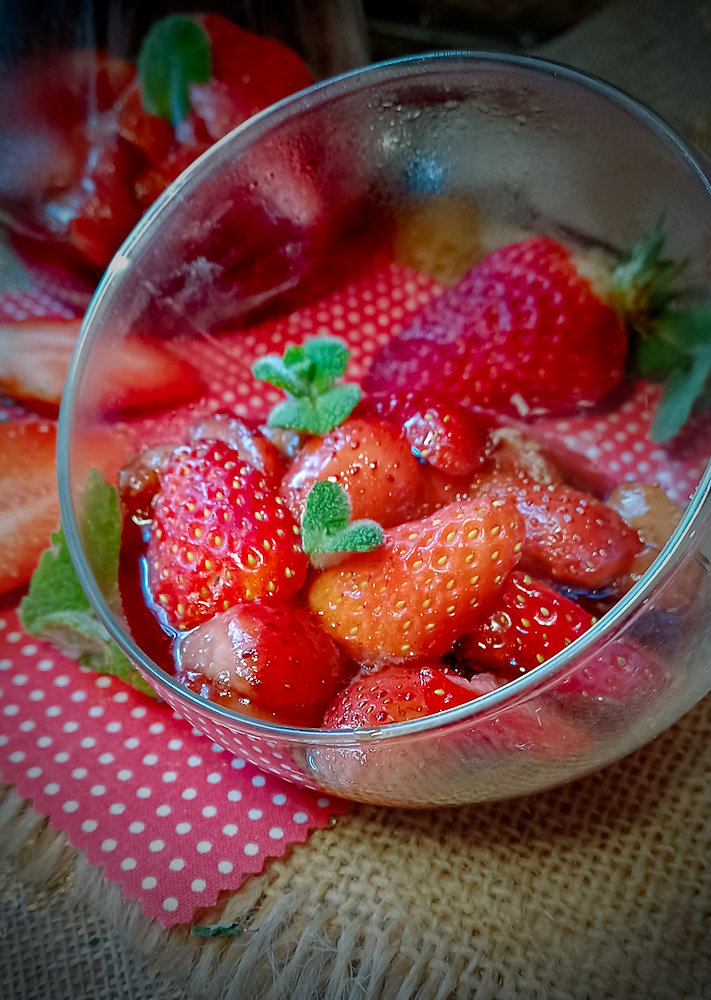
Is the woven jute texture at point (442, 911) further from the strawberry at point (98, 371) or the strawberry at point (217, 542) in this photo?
the strawberry at point (98, 371)

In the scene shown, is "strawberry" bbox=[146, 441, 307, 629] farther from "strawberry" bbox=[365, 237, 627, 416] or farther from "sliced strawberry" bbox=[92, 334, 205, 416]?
"strawberry" bbox=[365, 237, 627, 416]

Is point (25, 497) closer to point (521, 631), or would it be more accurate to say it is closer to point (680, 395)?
point (521, 631)

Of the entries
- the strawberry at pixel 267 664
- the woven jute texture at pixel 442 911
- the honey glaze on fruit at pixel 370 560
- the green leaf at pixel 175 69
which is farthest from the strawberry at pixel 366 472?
the green leaf at pixel 175 69

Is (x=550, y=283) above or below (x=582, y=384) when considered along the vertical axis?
above

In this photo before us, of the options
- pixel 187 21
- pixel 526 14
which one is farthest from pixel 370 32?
pixel 187 21

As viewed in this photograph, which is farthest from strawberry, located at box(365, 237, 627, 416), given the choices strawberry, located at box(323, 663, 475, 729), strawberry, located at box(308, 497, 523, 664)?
strawberry, located at box(323, 663, 475, 729)

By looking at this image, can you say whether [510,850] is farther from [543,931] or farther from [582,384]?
[582,384]
